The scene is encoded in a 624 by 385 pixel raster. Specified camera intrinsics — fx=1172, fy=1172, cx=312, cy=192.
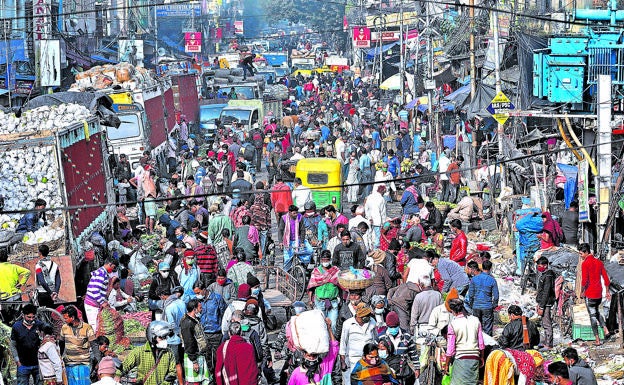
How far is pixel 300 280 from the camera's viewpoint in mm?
16984

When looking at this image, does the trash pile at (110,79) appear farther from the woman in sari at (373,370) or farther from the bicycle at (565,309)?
the woman in sari at (373,370)

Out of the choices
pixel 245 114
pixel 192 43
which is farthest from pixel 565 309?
pixel 192 43

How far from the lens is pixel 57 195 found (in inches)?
690

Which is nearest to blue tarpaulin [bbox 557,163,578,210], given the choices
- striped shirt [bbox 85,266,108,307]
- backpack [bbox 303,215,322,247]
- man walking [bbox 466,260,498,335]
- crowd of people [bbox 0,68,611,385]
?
crowd of people [bbox 0,68,611,385]

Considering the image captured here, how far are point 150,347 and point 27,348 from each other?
1664mm

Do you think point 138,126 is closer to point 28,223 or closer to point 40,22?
point 28,223

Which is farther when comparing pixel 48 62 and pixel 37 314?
pixel 48 62

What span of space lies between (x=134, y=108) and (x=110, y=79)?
3.06m

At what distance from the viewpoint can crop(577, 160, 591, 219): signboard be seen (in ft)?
62.6

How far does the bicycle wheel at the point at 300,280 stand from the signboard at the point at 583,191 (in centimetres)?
509

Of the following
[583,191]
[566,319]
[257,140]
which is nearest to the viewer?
[566,319]

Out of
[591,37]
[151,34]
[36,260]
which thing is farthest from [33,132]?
Result: [151,34]

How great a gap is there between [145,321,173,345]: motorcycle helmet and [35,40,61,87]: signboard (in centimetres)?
3199

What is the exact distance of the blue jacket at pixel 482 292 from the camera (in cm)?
1375
